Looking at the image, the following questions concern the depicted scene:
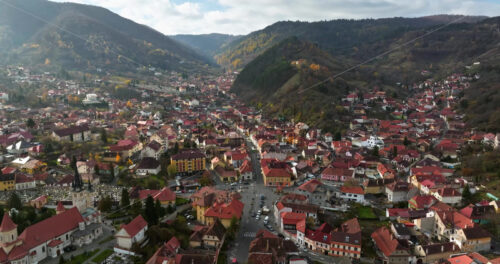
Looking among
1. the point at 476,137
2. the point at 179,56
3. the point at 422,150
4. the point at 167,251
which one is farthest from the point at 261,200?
the point at 179,56

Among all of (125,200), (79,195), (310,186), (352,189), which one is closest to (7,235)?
(79,195)

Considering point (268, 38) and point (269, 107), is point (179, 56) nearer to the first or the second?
point (268, 38)

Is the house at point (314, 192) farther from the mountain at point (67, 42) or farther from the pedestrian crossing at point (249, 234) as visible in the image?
the mountain at point (67, 42)

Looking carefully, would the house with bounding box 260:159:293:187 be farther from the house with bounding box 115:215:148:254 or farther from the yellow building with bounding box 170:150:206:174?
the house with bounding box 115:215:148:254

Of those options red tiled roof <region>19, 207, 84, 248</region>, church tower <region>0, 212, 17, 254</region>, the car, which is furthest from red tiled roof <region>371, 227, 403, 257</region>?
church tower <region>0, 212, 17, 254</region>

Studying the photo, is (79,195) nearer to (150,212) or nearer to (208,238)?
(150,212)

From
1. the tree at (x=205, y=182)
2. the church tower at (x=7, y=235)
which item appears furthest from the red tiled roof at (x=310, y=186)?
the church tower at (x=7, y=235)
